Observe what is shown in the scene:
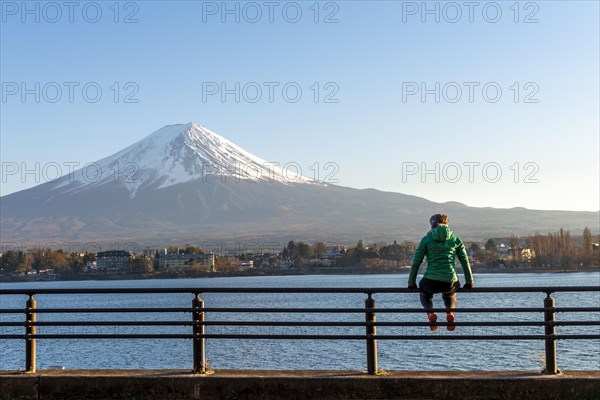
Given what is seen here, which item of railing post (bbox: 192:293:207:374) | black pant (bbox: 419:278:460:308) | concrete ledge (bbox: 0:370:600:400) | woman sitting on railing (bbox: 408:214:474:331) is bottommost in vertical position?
concrete ledge (bbox: 0:370:600:400)

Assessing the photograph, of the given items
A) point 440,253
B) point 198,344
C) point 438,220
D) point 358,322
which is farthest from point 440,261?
point 198,344

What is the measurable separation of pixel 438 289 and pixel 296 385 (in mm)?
2259

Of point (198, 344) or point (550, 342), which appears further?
point (198, 344)

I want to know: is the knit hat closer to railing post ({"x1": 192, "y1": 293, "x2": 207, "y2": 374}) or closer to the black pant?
the black pant

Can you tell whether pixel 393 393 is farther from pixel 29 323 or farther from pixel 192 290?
pixel 29 323

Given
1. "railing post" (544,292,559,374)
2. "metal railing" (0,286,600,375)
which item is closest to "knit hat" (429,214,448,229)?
"metal railing" (0,286,600,375)

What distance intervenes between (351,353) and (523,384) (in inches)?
1266

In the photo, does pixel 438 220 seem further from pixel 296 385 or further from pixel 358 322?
pixel 296 385

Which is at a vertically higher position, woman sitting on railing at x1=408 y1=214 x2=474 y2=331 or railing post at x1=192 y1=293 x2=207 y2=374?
woman sitting on railing at x1=408 y1=214 x2=474 y2=331

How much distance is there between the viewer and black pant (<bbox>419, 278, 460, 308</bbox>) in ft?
39.6

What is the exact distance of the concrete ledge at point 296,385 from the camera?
1137 cm

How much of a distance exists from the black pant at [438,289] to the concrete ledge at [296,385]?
95 centimetres

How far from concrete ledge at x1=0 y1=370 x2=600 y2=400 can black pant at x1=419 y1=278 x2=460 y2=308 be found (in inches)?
37.2

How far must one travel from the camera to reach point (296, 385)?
460 inches
